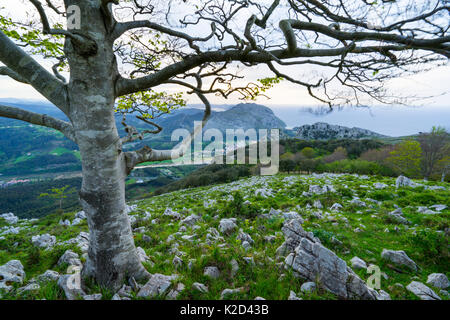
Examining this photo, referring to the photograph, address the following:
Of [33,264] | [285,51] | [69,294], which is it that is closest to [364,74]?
[285,51]

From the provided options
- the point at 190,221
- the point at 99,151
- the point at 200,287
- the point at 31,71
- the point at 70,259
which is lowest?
the point at 190,221

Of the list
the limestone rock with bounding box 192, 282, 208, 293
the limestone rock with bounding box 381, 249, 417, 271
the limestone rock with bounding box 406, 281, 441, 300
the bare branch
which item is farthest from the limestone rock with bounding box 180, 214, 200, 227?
the limestone rock with bounding box 406, 281, 441, 300

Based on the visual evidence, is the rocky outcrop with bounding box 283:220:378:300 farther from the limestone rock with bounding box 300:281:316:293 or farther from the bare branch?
the bare branch

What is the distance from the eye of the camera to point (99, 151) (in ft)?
9.50

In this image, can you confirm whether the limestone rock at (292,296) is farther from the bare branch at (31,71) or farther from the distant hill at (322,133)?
the distant hill at (322,133)

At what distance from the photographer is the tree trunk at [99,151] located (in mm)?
2785

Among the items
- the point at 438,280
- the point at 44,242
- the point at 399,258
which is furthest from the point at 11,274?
the point at 438,280

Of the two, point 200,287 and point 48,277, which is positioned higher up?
point 200,287

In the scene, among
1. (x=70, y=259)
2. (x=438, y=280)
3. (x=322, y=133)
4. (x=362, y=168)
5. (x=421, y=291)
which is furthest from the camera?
(x=322, y=133)

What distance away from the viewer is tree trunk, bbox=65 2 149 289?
279 centimetres

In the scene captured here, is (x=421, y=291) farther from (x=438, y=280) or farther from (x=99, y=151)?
(x=99, y=151)

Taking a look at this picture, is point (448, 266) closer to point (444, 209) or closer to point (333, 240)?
point (333, 240)

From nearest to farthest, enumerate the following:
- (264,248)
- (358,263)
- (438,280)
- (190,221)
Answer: (438,280) → (358,263) → (264,248) → (190,221)
